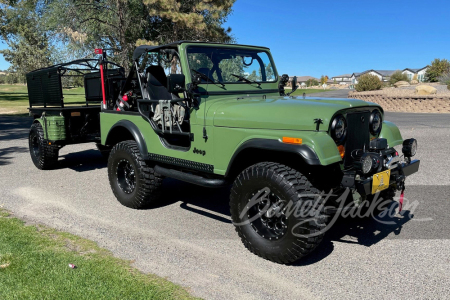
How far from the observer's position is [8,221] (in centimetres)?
463

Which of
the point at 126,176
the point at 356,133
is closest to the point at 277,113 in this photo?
the point at 356,133

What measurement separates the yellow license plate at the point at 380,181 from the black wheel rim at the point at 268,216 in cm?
82

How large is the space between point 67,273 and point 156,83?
290cm

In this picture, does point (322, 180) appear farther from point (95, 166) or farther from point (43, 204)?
point (95, 166)

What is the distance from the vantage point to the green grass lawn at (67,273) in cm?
301

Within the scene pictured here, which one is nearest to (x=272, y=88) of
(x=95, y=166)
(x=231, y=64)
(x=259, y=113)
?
(x=231, y=64)

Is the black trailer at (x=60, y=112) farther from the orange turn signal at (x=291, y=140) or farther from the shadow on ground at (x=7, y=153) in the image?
the orange turn signal at (x=291, y=140)

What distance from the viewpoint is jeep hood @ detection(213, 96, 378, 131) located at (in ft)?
11.2

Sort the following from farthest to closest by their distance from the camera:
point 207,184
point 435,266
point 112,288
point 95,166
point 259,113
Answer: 1. point 95,166
2. point 207,184
3. point 259,113
4. point 435,266
5. point 112,288

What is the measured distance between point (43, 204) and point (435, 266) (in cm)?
494

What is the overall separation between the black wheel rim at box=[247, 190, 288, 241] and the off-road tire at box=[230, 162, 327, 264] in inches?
1.9

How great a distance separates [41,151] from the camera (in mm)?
7449

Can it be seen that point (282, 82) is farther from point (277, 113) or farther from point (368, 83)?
point (368, 83)

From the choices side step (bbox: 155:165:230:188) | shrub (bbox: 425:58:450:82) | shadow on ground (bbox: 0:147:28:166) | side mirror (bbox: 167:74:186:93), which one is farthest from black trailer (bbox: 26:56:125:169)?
shrub (bbox: 425:58:450:82)
